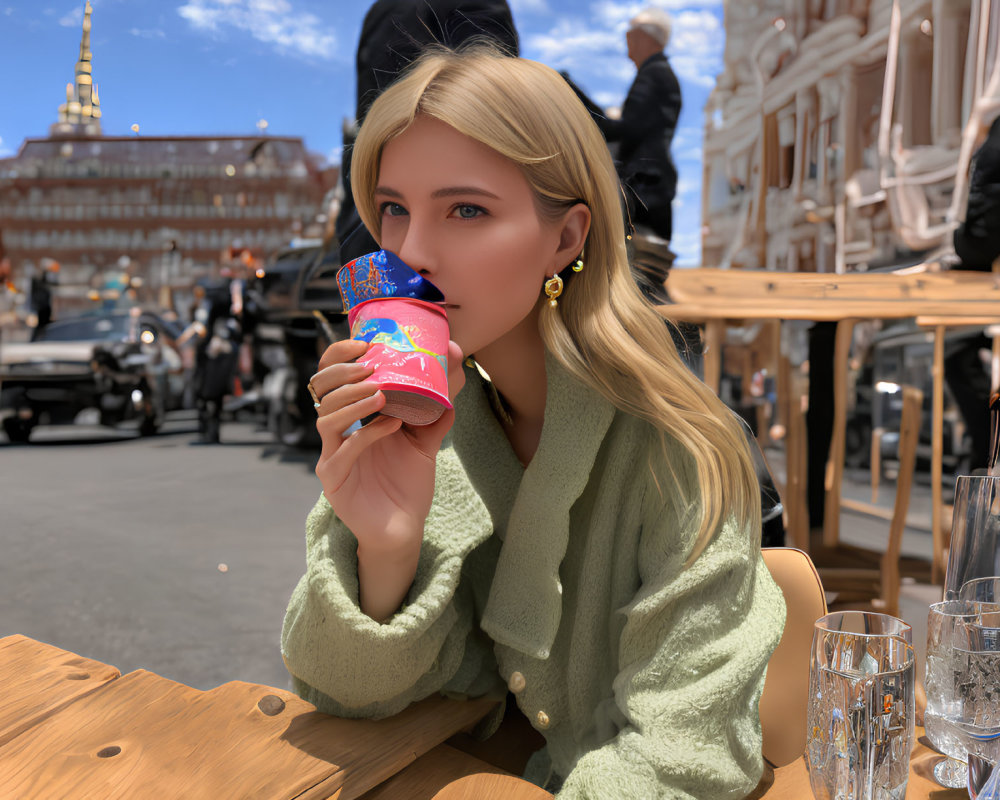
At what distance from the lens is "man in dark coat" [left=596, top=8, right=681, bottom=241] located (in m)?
2.27

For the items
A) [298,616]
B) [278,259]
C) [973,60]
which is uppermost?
[973,60]

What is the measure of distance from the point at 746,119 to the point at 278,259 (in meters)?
3.54

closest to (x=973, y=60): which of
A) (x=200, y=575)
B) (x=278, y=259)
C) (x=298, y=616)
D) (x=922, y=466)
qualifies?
(x=922, y=466)

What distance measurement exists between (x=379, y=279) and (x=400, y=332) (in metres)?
0.07

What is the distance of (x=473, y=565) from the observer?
993 millimetres

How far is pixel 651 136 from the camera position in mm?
2324

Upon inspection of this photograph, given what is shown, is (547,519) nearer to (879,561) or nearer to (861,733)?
(861,733)

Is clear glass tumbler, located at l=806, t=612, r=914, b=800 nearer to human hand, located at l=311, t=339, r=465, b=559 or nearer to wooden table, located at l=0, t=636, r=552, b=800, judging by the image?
wooden table, located at l=0, t=636, r=552, b=800

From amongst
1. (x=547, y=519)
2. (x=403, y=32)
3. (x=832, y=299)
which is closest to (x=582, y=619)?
(x=547, y=519)

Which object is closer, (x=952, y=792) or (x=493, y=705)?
(x=952, y=792)

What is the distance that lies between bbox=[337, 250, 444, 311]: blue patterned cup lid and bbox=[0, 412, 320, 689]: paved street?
196cm

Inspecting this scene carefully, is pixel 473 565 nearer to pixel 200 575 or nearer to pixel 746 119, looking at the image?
pixel 200 575

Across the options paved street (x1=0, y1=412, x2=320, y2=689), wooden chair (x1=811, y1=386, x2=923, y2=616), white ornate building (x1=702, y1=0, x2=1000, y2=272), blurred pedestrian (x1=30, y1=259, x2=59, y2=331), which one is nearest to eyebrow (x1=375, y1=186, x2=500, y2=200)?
paved street (x1=0, y1=412, x2=320, y2=689)

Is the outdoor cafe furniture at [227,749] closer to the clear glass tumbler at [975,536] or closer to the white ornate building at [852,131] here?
the clear glass tumbler at [975,536]
